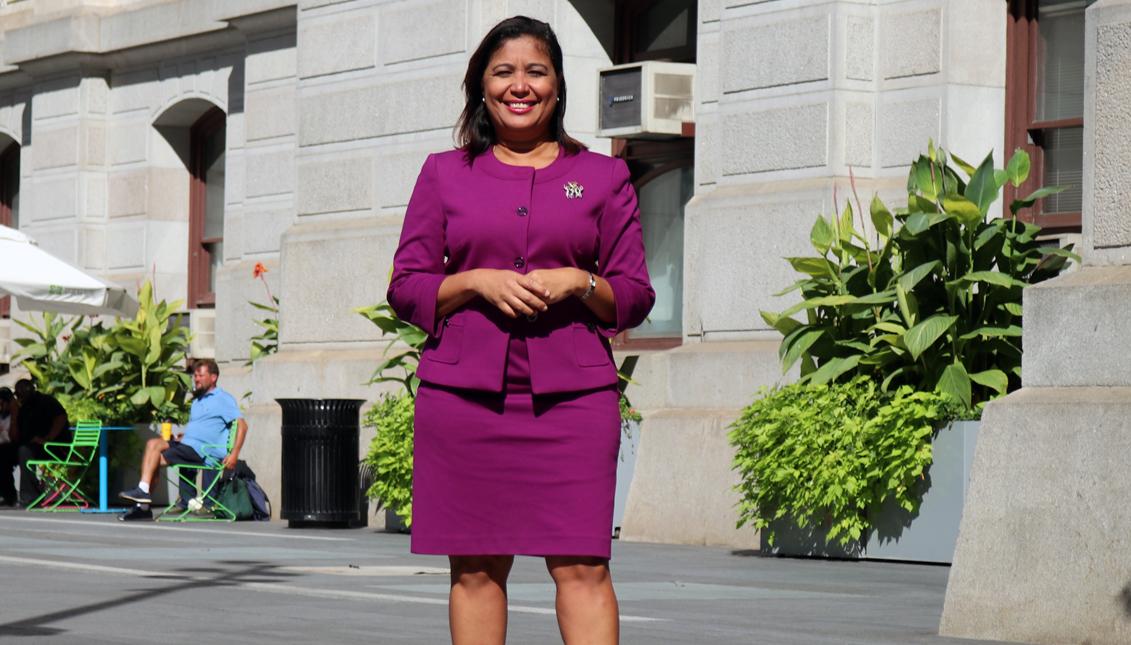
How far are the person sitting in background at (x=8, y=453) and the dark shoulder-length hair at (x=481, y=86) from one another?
17.3 meters

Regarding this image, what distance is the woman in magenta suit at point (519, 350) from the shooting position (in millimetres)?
5715

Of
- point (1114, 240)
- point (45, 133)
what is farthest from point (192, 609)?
point (45, 133)

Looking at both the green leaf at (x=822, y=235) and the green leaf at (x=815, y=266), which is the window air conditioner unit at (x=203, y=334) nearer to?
the green leaf at (x=815, y=266)

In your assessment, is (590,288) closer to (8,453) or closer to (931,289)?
(931,289)

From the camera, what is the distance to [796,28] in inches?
638

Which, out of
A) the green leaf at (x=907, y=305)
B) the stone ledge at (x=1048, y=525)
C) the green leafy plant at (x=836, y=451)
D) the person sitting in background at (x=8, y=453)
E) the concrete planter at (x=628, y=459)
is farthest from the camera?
the person sitting in background at (x=8, y=453)

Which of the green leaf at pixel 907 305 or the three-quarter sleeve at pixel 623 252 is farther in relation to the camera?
the green leaf at pixel 907 305

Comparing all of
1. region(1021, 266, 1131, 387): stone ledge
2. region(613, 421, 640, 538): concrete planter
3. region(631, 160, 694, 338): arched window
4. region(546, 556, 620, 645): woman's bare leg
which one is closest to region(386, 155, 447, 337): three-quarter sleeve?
region(546, 556, 620, 645): woman's bare leg

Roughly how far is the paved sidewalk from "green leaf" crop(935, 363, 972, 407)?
1.08m

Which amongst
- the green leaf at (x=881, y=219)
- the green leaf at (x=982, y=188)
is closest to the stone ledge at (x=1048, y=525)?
the green leaf at (x=982, y=188)

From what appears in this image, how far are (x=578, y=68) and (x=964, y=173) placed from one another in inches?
193

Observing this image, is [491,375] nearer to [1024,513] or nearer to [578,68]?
[1024,513]

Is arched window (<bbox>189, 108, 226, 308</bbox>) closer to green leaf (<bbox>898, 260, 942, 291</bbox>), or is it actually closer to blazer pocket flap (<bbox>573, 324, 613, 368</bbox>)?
green leaf (<bbox>898, 260, 942, 291</bbox>)

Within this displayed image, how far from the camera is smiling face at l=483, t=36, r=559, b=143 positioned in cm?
586
